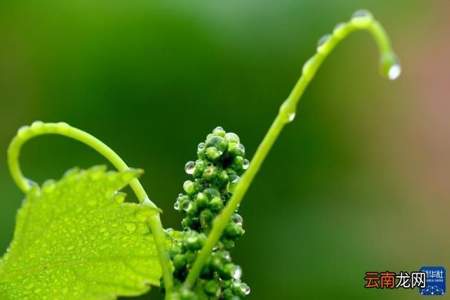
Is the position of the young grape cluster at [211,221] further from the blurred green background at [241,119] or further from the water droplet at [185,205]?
the blurred green background at [241,119]

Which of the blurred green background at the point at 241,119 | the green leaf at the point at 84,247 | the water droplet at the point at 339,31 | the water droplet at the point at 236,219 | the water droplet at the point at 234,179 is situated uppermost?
the blurred green background at the point at 241,119

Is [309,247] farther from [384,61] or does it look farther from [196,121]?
[384,61]

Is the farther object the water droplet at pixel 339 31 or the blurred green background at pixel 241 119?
the blurred green background at pixel 241 119

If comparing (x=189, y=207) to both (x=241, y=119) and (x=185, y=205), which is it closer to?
(x=185, y=205)

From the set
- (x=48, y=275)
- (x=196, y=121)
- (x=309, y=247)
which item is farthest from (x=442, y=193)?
(x=48, y=275)

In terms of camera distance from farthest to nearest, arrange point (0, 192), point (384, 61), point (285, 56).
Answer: point (285, 56), point (0, 192), point (384, 61)

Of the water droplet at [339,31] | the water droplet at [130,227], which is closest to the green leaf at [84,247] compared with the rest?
the water droplet at [130,227]
